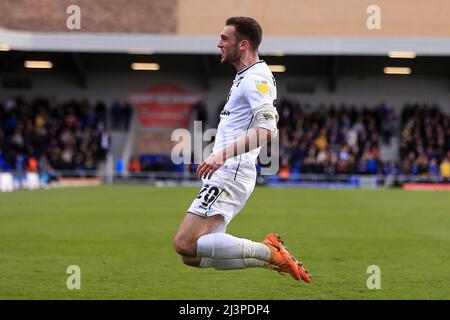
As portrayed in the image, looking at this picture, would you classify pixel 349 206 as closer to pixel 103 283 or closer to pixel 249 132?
pixel 103 283

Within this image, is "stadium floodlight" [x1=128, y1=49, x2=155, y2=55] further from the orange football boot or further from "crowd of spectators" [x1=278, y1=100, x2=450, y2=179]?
the orange football boot

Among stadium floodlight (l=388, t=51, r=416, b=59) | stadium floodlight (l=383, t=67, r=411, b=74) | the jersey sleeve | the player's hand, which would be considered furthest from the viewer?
stadium floodlight (l=383, t=67, r=411, b=74)

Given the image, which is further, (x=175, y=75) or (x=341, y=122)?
(x=175, y=75)

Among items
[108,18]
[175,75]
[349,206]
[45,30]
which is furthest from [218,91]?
[349,206]

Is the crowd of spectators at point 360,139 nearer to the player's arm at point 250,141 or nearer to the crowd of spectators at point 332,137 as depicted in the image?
the crowd of spectators at point 332,137

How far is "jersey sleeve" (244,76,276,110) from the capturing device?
6.60 metres

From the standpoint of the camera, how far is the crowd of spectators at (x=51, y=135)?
125 feet

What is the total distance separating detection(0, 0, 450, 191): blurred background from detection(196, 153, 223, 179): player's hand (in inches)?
1192

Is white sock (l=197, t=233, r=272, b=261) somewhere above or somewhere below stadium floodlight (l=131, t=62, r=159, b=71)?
below

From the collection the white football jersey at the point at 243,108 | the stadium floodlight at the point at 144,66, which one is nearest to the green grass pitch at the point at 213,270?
the white football jersey at the point at 243,108

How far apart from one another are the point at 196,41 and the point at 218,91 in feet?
14.2

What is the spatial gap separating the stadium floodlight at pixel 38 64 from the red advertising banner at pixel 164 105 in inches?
191

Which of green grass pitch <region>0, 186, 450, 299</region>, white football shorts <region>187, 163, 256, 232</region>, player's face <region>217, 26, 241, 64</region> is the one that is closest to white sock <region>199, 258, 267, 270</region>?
white football shorts <region>187, 163, 256, 232</region>
